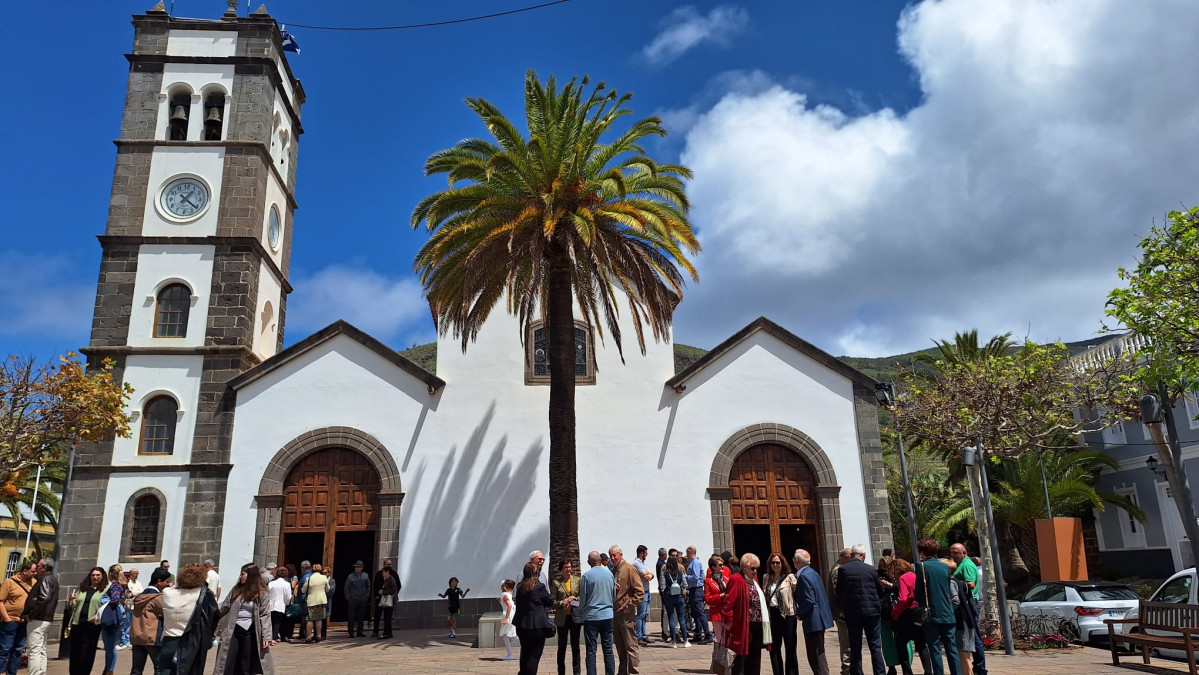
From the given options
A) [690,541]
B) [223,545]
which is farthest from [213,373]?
[690,541]

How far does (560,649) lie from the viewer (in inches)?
430

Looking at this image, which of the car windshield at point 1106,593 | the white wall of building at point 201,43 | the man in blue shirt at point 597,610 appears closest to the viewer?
the man in blue shirt at point 597,610

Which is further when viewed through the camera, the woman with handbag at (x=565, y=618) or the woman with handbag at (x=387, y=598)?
the woman with handbag at (x=387, y=598)

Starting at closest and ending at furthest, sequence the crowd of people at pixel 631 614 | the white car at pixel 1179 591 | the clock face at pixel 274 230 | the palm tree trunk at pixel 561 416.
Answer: the crowd of people at pixel 631 614, the white car at pixel 1179 591, the palm tree trunk at pixel 561 416, the clock face at pixel 274 230

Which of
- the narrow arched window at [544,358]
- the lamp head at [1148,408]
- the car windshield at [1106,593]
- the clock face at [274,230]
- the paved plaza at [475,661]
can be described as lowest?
the paved plaza at [475,661]

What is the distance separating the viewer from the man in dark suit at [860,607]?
31.7ft

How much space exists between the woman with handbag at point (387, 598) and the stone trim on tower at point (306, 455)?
1734 mm

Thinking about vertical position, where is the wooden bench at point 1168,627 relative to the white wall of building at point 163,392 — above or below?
below

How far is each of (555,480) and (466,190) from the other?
634cm

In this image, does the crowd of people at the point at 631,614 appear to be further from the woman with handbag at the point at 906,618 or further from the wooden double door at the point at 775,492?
the wooden double door at the point at 775,492

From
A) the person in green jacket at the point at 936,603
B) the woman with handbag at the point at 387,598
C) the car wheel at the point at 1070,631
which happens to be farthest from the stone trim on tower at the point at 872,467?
the woman with handbag at the point at 387,598

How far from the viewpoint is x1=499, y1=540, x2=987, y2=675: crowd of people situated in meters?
9.73

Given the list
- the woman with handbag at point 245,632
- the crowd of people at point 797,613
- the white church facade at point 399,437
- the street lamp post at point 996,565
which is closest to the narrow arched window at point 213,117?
the white church facade at point 399,437

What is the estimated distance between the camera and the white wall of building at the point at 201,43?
76.0ft
